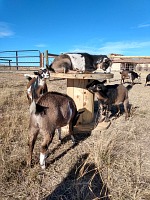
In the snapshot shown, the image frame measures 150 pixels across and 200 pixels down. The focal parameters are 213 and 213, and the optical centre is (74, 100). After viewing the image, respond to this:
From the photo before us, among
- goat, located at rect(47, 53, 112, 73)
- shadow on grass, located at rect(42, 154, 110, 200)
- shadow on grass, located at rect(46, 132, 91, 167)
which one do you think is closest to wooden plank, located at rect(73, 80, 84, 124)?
goat, located at rect(47, 53, 112, 73)

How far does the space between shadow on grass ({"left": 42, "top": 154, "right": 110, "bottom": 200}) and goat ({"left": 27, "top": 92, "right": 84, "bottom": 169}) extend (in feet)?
1.61

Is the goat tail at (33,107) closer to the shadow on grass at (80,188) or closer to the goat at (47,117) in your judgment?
the goat at (47,117)

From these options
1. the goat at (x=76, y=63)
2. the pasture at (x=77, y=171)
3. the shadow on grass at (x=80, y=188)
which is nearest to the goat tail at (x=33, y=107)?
the pasture at (x=77, y=171)

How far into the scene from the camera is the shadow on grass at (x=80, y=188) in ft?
8.03

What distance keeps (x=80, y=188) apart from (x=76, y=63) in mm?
3121

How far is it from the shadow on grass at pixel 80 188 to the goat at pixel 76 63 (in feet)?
8.48

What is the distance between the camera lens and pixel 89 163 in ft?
10.2

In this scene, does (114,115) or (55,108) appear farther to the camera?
(114,115)

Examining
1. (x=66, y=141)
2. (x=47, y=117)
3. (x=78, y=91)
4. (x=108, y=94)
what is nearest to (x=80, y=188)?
(x=47, y=117)

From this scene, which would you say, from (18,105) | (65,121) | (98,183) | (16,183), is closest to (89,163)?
(98,183)

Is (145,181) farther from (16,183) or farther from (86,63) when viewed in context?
(86,63)

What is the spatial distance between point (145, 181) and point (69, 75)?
2.45 m

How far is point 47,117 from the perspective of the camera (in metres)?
3.03

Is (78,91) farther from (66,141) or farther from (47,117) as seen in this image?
(47,117)
